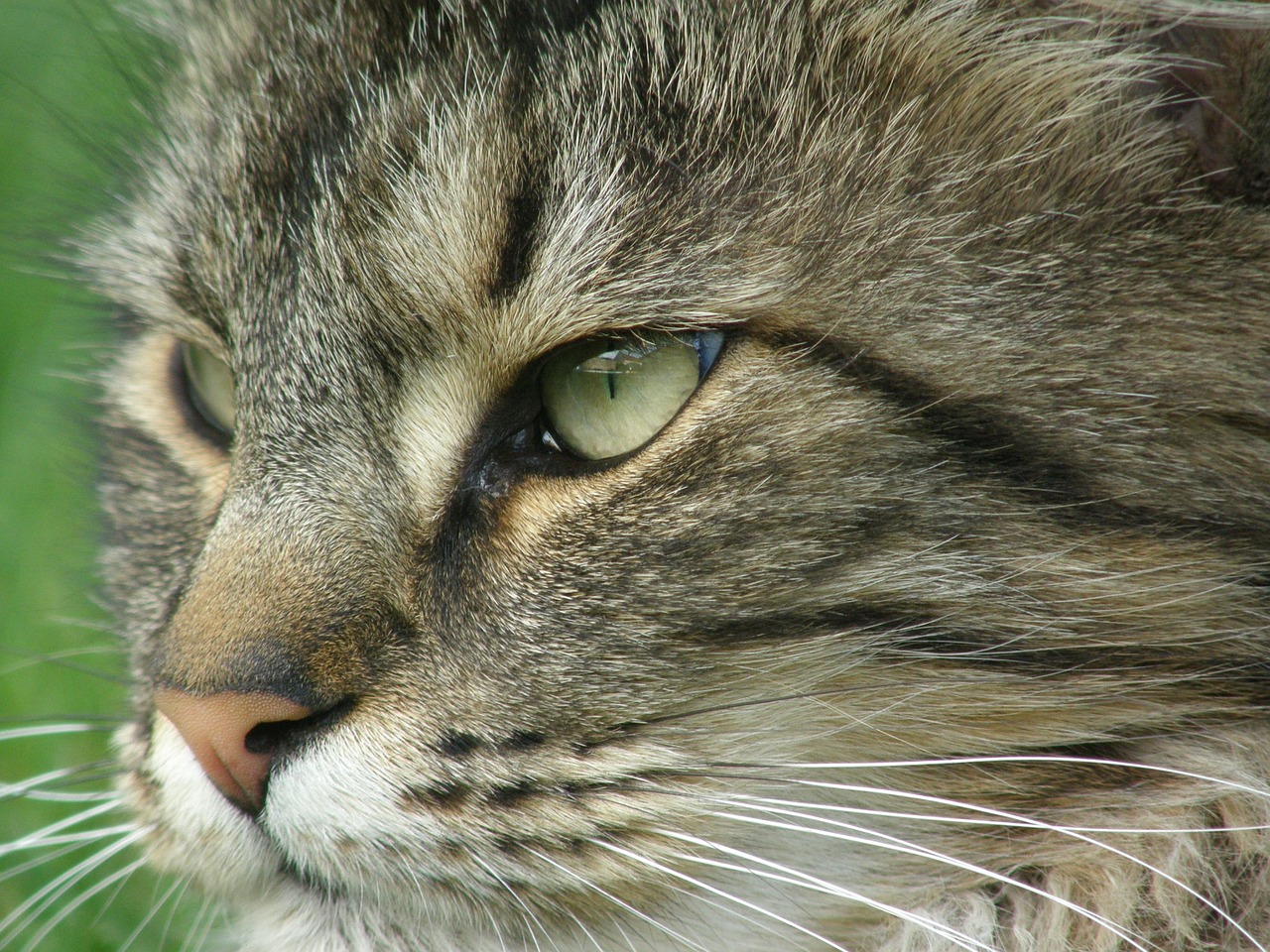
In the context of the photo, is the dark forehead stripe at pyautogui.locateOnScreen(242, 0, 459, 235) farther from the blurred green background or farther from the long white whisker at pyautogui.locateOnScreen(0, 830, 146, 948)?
the long white whisker at pyautogui.locateOnScreen(0, 830, 146, 948)

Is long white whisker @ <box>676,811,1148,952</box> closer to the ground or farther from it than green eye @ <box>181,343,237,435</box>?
closer to the ground

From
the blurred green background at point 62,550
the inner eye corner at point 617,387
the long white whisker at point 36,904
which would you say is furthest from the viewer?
the blurred green background at point 62,550

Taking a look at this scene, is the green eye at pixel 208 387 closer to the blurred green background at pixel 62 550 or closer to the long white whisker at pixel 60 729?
the blurred green background at pixel 62 550

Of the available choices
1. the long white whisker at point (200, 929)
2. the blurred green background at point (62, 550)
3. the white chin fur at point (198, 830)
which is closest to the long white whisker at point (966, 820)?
the white chin fur at point (198, 830)

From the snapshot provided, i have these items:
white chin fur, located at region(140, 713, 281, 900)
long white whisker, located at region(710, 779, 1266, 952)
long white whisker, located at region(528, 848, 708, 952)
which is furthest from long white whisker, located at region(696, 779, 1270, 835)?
white chin fur, located at region(140, 713, 281, 900)

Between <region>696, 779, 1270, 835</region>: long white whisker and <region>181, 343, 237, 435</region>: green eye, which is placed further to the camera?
<region>181, 343, 237, 435</region>: green eye
